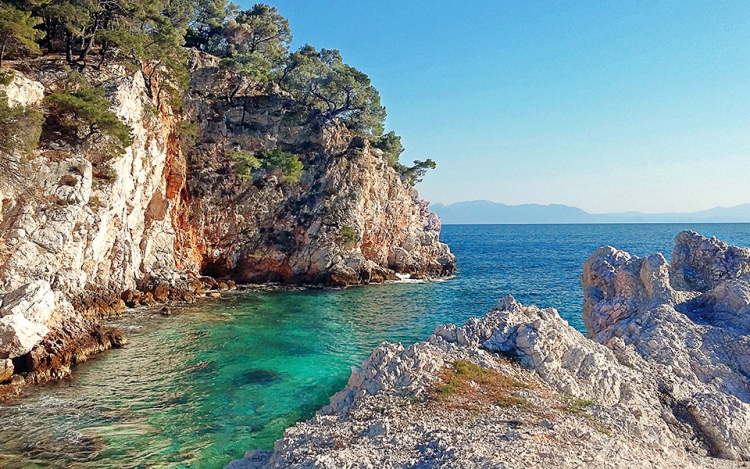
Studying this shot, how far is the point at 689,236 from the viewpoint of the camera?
17641 mm

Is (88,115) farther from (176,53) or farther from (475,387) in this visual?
(475,387)

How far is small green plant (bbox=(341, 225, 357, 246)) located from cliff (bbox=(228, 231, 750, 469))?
27888 mm

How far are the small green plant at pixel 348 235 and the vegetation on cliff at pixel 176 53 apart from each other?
6.82 m

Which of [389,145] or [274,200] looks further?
[389,145]

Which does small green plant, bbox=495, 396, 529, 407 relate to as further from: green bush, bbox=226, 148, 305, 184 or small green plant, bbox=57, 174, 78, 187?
green bush, bbox=226, 148, 305, 184

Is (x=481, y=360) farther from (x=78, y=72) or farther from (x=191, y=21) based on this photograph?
(x=191, y=21)

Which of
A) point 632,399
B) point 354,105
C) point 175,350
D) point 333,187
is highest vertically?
point 354,105

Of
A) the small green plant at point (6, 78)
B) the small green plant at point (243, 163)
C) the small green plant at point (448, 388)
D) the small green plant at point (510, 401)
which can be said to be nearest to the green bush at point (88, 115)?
the small green plant at point (6, 78)

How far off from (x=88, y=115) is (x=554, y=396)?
2550 centimetres

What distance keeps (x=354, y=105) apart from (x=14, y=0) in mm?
28342

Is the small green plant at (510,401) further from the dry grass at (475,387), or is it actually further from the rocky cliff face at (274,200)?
the rocky cliff face at (274,200)

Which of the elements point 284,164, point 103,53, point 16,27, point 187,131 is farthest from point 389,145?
point 16,27

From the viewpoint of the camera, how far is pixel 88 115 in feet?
77.1

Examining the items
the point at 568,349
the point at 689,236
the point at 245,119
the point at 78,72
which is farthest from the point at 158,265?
the point at 689,236
